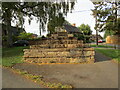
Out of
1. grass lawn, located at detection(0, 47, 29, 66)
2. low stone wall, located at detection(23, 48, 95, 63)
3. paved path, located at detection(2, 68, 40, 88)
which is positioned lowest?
paved path, located at detection(2, 68, 40, 88)

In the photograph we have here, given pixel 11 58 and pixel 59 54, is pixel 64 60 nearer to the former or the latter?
pixel 59 54

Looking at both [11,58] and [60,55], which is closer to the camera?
[60,55]

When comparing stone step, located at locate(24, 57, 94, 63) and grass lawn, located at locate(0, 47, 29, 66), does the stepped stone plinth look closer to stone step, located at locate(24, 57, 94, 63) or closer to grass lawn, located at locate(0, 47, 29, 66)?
stone step, located at locate(24, 57, 94, 63)

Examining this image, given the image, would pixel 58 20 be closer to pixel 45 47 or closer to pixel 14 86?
pixel 45 47

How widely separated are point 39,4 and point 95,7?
12.6 metres

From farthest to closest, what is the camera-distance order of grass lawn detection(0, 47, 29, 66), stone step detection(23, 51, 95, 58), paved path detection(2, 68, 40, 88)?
stone step detection(23, 51, 95, 58) → grass lawn detection(0, 47, 29, 66) → paved path detection(2, 68, 40, 88)

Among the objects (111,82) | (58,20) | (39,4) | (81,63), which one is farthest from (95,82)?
(39,4)

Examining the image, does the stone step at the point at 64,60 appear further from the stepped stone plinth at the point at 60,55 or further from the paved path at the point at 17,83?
the paved path at the point at 17,83

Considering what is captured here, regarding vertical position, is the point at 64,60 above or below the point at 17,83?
above

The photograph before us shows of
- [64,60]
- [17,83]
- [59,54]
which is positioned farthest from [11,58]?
[17,83]

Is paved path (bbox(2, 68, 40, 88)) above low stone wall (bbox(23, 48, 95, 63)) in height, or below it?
below

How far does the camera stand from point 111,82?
4.24 meters

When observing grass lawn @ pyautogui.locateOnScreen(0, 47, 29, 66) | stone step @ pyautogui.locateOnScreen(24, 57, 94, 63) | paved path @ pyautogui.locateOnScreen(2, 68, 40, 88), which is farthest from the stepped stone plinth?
paved path @ pyautogui.locateOnScreen(2, 68, 40, 88)

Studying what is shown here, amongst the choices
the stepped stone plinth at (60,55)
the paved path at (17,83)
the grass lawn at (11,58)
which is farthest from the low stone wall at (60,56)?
the paved path at (17,83)
